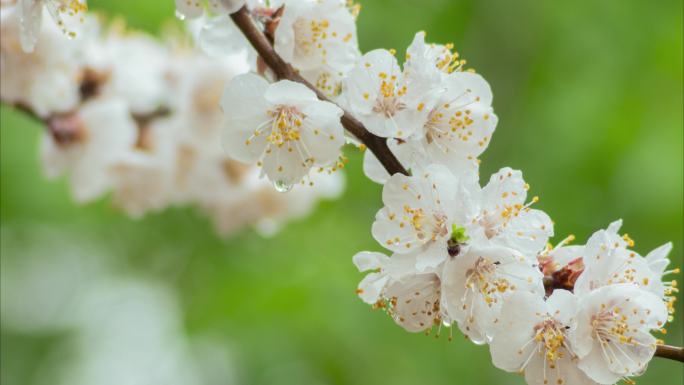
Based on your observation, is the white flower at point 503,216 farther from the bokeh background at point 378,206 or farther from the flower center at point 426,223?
the bokeh background at point 378,206

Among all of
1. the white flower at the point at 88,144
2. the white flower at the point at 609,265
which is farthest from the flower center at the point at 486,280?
the white flower at the point at 88,144

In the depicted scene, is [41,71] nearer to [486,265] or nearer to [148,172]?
[148,172]

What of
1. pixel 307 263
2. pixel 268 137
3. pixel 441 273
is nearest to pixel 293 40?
pixel 268 137

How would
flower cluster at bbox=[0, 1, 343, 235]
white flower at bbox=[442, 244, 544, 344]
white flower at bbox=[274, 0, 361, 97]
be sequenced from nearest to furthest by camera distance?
white flower at bbox=[442, 244, 544, 344] → white flower at bbox=[274, 0, 361, 97] → flower cluster at bbox=[0, 1, 343, 235]

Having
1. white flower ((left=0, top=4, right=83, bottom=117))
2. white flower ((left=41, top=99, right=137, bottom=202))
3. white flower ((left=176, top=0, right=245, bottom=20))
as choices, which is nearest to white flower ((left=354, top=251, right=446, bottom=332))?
white flower ((left=176, top=0, right=245, bottom=20))

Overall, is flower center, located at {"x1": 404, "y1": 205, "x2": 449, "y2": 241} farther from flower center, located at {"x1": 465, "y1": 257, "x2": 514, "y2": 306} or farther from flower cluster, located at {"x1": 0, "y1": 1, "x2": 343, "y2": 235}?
flower cluster, located at {"x1": 0, "y1": 1, "x2": 343, "y2": 235}

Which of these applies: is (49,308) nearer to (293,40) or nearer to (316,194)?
(316,194)

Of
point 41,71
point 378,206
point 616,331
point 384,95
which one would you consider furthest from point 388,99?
point 378,206
